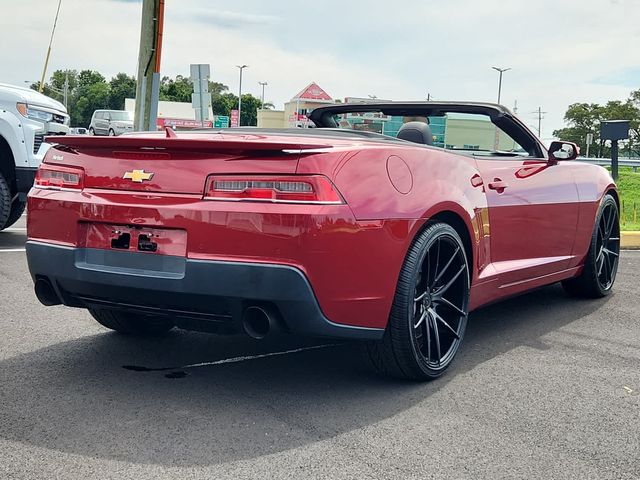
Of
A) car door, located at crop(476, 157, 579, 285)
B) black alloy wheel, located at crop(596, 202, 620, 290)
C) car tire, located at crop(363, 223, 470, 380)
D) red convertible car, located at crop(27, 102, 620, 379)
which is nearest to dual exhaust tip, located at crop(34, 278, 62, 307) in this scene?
red convertible car, located at crop(27, 102, 620, 379)

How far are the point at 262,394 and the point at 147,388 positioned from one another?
0.51 m

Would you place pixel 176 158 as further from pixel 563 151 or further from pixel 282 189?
pixel 563 151

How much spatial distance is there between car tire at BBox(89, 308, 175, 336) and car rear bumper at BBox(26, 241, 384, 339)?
2.62 ft

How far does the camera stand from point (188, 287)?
10.4 feet

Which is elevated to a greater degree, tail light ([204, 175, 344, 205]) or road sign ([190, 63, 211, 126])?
road sign ([190, 63, 211, 126])

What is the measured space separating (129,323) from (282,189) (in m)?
1.69

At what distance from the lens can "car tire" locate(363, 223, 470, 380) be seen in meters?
3.48

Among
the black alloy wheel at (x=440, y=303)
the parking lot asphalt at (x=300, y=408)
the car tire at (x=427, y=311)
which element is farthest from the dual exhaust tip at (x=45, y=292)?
the black alloy wheel at (x=440, y=303)

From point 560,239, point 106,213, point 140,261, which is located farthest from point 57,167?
point 560,239

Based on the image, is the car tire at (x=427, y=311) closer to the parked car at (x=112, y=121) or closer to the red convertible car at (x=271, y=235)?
the red convertible car at (x=271, y=235)

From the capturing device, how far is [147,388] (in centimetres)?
352

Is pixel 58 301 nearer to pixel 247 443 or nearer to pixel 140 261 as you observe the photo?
pixel 140 261

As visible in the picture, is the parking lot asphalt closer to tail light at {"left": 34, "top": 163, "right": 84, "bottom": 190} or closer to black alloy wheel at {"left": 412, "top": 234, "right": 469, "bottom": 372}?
black alloy wheel at {"left": 412, "top": 234, "right": 469, "bottom": 372}

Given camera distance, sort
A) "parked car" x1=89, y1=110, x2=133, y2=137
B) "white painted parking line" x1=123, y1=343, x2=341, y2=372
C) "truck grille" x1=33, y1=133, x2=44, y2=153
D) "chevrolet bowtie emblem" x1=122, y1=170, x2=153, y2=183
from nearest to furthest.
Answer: "chevrolet bowtie emblem" x1=122, y1=170, x2=153, y2=183 < "white painted parking line" x1=123, y1=343, x2=341, y2=372 < "truck grille" x1=33, y1=133, x2=44, y2=153 < "parked car" x1=89, y1=110, x2=133, y2=137
